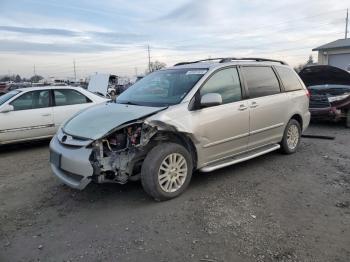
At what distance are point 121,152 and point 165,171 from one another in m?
0.60

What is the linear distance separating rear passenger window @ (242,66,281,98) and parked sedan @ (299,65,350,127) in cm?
425

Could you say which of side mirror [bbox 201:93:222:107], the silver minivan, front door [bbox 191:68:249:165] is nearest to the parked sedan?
the silver minivan

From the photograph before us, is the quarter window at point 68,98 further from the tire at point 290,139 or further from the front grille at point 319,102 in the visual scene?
the front grille at point 319,102

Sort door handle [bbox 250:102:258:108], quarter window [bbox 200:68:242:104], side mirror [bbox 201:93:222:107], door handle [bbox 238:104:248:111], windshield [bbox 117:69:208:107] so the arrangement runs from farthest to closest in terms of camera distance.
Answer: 1. door handle [bbox 250:102:258:108]
2. door handle [bbox 238:104:248:111]
3. quarter window [bbox 200:68:242:104]
4. windshield [bbox 117:69:208:107]
5. side mirror [bbox 201:93:222:107]

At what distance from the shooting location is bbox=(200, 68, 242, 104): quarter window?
17.2 ft

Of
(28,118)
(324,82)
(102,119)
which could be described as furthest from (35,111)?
(324,82)

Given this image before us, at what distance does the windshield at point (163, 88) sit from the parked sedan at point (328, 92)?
5.86 metres

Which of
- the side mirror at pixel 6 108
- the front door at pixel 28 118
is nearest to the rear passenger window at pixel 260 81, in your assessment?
the front door at pixel 28 118

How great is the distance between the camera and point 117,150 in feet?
14.6

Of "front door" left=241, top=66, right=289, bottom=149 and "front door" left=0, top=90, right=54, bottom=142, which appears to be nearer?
"front door" left=241, top=66, right=289, bottom=149

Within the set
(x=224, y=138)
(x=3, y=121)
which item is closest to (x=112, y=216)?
(x=224, y=138)

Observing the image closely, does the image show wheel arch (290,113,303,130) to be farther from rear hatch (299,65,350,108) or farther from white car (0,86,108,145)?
white car (0,86,108,145)

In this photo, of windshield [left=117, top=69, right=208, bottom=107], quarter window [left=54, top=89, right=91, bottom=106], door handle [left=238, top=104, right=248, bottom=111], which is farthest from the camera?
quarter window [left=54, top=89, right=91, bottom=106]

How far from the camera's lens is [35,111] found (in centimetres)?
823
